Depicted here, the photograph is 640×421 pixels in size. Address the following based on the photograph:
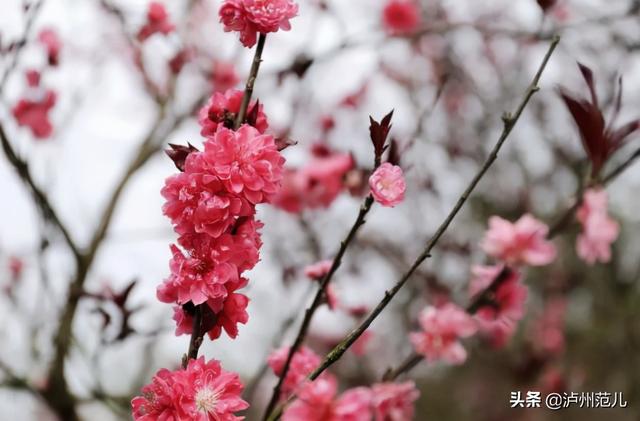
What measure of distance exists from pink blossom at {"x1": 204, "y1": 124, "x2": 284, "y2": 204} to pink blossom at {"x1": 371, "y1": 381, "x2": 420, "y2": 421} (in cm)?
79

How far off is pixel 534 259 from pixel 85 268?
5.24 feet

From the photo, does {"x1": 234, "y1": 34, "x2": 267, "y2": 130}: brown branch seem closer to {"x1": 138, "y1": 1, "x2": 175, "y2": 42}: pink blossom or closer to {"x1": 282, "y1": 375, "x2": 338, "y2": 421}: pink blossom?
{"x1": 282, "y1": 375, "x2": 338, "y2": 421}: pink blossom

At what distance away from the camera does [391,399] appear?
5.18 feet

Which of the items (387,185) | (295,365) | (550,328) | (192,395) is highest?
(550,328)

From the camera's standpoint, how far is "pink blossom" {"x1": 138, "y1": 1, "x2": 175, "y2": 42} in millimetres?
2309

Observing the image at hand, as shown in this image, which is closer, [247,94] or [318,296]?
[247,94]

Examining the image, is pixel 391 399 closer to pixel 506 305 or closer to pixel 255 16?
pixel 506 305

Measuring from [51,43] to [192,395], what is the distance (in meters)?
1.85

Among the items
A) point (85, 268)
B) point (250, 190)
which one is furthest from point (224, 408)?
point (85, 268)

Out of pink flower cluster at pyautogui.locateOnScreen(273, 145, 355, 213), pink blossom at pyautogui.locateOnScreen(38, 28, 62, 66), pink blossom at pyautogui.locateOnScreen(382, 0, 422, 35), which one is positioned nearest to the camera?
pink blossom at pyautogui.locateOnScreen(38, 28, 62, 66)

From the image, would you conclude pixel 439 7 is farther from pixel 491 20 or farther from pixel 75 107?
pixel 75 107

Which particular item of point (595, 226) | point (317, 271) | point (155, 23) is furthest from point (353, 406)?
point (155, 23)

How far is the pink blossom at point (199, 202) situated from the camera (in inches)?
36.2

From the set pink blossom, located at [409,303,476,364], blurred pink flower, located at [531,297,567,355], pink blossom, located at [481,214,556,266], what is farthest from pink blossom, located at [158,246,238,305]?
blurred pink flower, located at [531,297,567,355]
